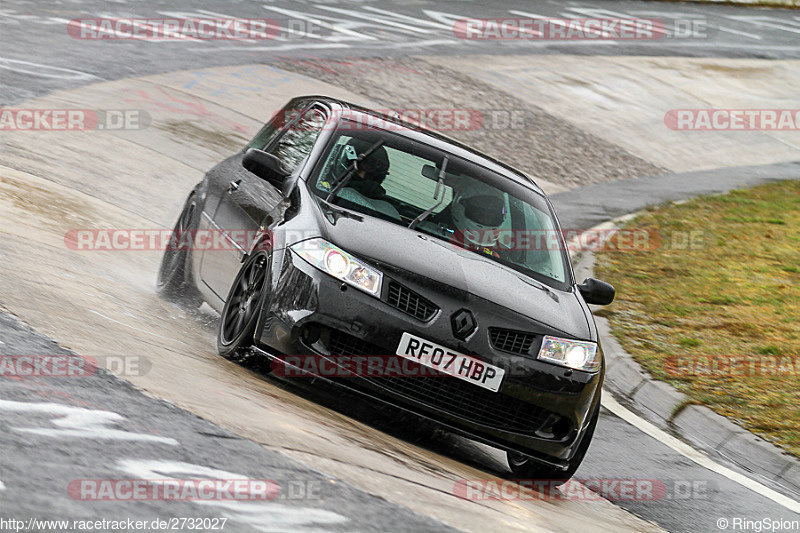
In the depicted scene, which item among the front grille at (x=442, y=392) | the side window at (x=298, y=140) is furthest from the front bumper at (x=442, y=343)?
the side window at (x=298, y=140)

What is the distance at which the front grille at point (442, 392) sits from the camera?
591 cm

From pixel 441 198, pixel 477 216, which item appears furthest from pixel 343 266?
pixel 477 216

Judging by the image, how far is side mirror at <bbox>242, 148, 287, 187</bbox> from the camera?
7109 mm

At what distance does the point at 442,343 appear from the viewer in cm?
587

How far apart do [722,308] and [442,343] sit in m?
6.01

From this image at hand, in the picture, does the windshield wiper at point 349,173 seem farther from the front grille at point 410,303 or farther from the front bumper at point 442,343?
the front grille at point 410,303

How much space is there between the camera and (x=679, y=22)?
33219 mm

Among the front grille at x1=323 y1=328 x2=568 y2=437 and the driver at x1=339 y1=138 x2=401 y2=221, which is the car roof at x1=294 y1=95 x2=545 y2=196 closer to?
the driver at x1=339 y1=138 x2=401 y2=221

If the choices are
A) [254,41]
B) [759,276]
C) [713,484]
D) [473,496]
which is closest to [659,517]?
[713,484]

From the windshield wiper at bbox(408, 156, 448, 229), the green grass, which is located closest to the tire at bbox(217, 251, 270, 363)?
the windshield wiper at bbox(408, 156, 448, 229)

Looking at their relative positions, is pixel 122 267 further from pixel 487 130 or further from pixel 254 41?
pixel 254 41

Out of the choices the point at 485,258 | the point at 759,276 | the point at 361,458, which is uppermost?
the point at 485,258

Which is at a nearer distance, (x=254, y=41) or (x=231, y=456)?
(x=231, y=456)

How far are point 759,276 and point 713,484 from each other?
5.95 meters
